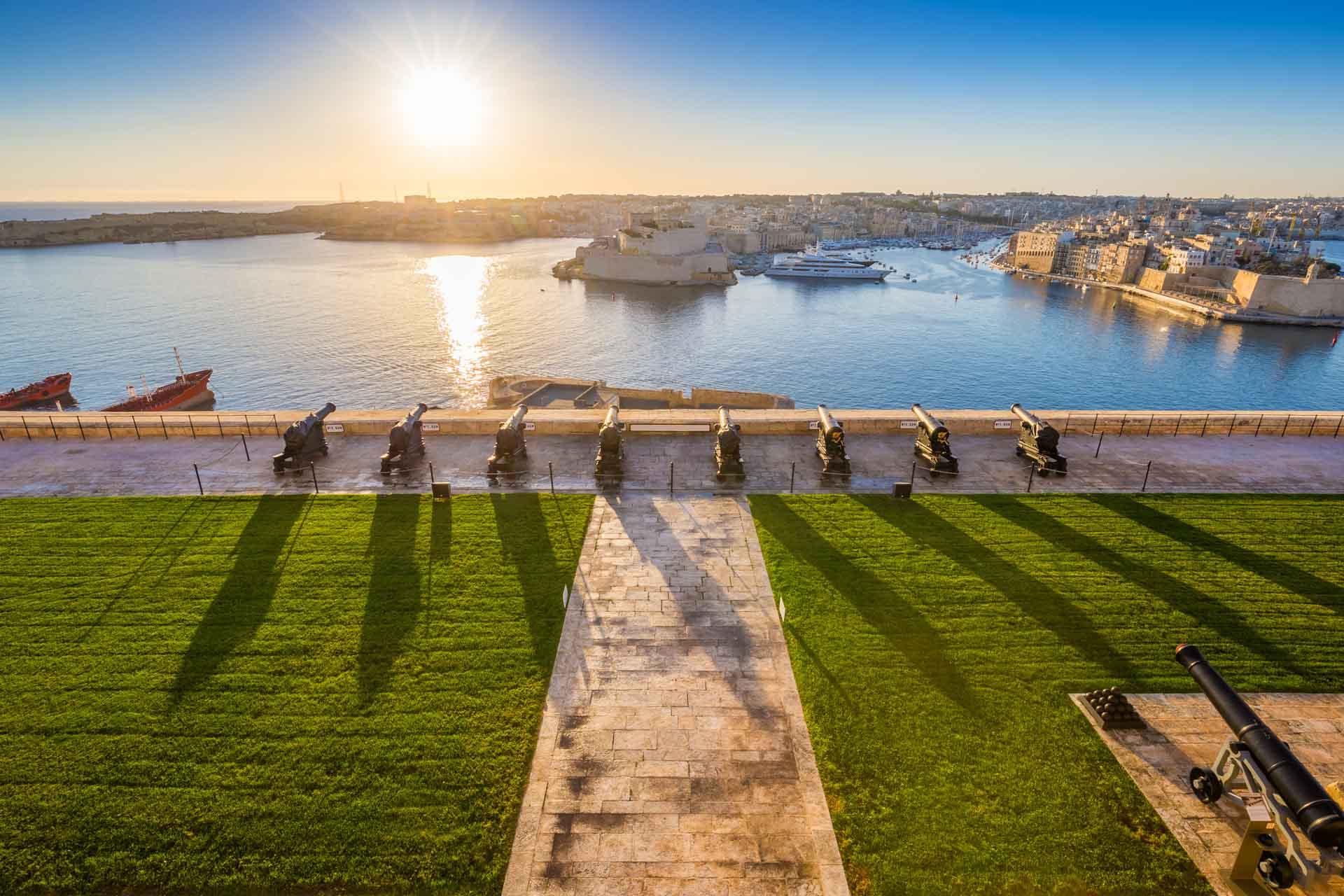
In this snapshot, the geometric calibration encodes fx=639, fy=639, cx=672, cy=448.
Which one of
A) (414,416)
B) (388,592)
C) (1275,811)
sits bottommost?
(388,592)

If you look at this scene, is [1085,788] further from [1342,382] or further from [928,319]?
[928,319]

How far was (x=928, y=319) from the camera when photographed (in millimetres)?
77562

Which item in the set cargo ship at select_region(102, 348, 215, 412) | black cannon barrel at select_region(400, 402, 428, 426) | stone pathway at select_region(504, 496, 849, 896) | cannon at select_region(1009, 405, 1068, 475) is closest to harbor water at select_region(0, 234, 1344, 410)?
cargo ship at select_region(102, 348, 215, 412)

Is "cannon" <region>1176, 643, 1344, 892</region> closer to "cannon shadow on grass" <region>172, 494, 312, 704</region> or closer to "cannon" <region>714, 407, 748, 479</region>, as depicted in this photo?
"cannon" <region>714, 407, 748, 479</region>

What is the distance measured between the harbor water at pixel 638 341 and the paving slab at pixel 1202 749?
38.2 meters

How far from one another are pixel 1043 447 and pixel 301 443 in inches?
668

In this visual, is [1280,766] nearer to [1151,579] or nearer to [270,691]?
[1151,579]

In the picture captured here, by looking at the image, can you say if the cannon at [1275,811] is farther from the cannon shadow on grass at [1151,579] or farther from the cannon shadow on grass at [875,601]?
the cannon shadow on grass at [1151,579]

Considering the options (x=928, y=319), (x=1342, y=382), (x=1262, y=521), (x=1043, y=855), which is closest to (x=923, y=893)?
(x=1043, y=855)

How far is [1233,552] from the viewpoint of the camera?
37.9 feet

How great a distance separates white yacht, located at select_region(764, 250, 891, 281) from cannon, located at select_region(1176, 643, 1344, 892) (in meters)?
109

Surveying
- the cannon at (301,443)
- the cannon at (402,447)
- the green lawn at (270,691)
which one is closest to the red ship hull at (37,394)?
the green lawn at (270,691)

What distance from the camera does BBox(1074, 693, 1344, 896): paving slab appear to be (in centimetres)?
653

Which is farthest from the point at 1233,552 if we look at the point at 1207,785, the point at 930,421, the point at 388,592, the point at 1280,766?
the point at 388,592
